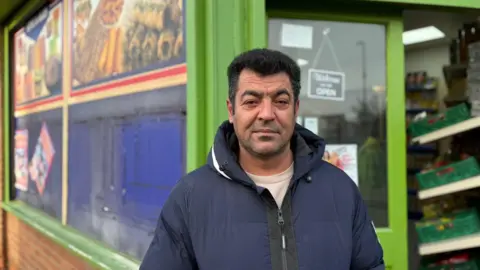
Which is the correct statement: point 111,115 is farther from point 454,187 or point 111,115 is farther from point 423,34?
point 423,34

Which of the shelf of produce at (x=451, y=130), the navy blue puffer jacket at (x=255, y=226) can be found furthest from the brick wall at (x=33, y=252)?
the shelf of produce at (x=451, y=130)

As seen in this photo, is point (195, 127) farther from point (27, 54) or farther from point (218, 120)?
point (27, 54)

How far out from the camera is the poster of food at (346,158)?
2.89m

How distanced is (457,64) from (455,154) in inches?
30.4

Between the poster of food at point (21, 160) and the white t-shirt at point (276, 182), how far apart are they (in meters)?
4.43

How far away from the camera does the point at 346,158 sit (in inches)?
114

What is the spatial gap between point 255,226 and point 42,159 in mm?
3849

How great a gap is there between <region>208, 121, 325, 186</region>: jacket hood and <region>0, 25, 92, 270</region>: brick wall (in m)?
2.18

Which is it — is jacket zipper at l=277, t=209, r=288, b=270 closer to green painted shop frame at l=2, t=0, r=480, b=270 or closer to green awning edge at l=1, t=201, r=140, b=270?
green painted shop frame at l=2, t=0, r=480, b=270

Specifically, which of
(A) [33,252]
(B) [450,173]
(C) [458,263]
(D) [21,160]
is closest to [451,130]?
(B) [450,173]

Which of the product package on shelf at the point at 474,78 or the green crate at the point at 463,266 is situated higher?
the product package on shelf at the point at 474,78

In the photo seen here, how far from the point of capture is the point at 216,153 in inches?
67.0

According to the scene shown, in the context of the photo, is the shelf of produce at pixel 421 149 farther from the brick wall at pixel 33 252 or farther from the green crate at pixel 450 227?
the brick wall at pixel 33 252

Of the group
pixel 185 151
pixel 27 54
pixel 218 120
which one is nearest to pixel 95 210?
pixel 185 151
